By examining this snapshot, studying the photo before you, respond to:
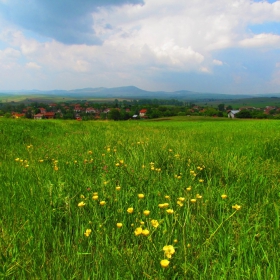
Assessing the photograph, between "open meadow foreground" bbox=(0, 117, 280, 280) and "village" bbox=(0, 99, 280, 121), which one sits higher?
"open meadow foreground" bbox=(0, 117, 280, 280)

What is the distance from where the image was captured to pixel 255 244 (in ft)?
5.38

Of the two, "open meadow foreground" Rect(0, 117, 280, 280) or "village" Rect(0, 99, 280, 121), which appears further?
"village" Rect(0, 99, 280, 121)

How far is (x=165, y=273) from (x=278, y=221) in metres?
1.26

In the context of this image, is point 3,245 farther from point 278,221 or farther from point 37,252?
point 278,221

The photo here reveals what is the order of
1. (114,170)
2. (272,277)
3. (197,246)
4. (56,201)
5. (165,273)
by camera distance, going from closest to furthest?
(272,277)
(165,273)
(197,246)
(56,201)
(114,170)

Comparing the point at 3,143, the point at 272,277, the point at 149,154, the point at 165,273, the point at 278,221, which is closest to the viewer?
the point at 272,277

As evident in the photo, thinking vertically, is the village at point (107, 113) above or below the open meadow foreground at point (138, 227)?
below

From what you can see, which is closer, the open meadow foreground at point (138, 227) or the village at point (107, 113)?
the open meadow foreground at point (138, 227)

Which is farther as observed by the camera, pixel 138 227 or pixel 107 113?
pixel 107 113

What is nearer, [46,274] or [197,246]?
[46,274]

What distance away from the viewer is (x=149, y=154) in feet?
13.5

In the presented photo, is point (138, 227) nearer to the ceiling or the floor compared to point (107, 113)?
nearer to the ceiling

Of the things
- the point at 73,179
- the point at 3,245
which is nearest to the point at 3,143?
the point at 73,179

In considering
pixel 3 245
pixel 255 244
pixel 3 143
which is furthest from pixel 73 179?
pixel 3 143
